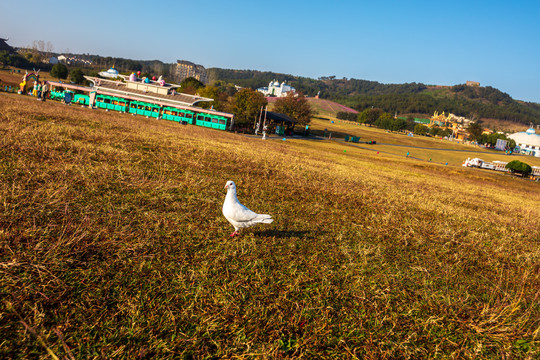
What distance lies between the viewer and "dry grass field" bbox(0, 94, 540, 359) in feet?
10.6

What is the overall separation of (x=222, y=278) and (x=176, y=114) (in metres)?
54.2

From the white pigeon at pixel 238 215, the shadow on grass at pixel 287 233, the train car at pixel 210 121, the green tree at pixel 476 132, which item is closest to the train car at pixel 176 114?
the train car at pixel 210 121

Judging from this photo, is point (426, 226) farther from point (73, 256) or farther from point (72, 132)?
point (72, 132)

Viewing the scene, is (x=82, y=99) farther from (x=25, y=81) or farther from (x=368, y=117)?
(x=368, y=117)

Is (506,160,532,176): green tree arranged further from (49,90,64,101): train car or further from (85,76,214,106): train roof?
(49,90,64,101): train car

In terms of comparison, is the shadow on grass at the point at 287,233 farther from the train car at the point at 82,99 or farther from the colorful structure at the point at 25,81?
the colorful structure at the point at 25,81

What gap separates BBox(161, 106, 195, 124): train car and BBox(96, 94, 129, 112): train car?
6.82m

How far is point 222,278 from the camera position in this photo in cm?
448

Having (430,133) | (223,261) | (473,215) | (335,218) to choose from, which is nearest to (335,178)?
(473,215)

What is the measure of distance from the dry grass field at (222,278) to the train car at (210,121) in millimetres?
45973

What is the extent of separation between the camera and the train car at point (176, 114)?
177ft

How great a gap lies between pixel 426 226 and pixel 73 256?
9886 millimetres

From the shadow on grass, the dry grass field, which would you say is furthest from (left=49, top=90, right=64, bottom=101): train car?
the shadow on grass

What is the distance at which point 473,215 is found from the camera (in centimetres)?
1302
